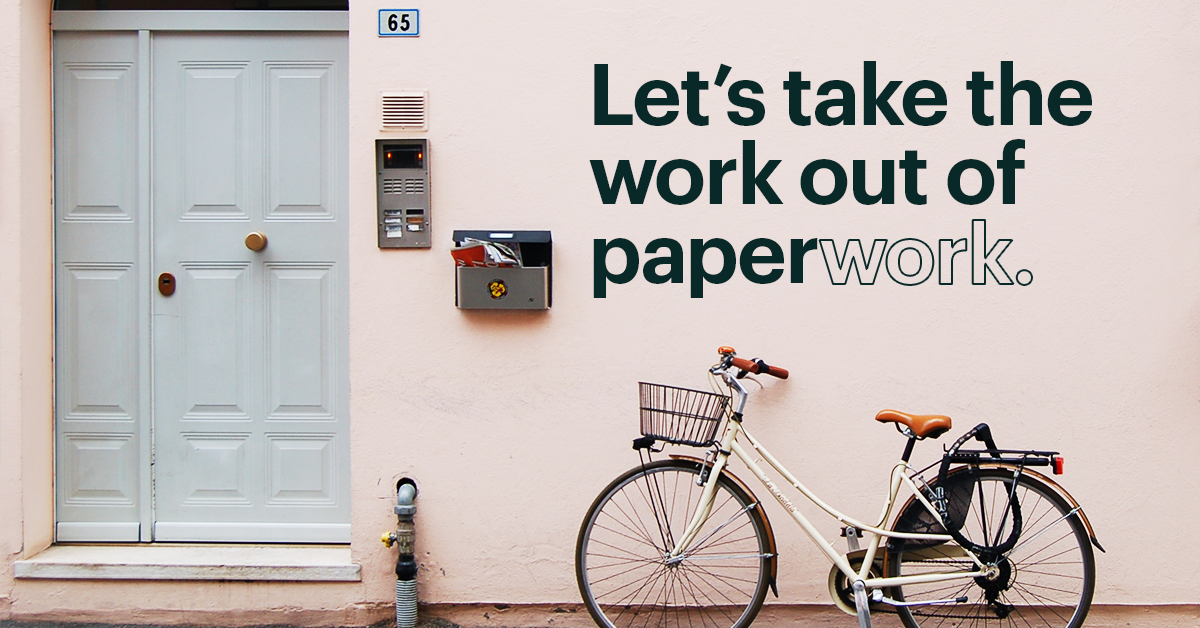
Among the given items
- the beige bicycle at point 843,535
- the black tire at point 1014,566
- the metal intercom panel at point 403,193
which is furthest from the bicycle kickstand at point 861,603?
the metal intercom panel at point 403,193

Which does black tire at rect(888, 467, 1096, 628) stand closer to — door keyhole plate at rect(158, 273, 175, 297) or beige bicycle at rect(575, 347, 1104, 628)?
beige bicycle at rect(575, 347, 1104, 628)

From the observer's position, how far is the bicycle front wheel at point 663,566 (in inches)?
155

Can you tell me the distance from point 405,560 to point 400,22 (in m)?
2.29

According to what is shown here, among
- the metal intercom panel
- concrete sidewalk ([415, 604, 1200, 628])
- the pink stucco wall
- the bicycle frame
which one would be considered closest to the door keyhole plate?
the pink stucco wall

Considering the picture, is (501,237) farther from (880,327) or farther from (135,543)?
(135,543)

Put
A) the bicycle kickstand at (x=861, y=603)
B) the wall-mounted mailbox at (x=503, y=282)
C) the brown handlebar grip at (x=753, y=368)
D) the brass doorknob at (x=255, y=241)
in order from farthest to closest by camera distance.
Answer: the brass doorknob at (x=255, y=241), the wall-mounted mailbox at (x=503, y=282), the brown handlebar grip at (x=753, y=368), the bicycle kickstand at (x=861, y=603)

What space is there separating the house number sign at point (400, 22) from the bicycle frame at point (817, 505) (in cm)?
195

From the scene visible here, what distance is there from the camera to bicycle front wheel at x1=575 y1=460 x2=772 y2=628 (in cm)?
395

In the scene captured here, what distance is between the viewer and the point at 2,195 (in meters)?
4.02

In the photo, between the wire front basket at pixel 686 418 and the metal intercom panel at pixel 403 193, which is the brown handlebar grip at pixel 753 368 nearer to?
the wire front basket at pixel 686 418

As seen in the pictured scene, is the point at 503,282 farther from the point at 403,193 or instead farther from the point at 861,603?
the point at 861,603

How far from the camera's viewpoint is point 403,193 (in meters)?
3.96

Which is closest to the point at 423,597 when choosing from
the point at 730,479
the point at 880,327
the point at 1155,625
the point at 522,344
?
the point at 522,344

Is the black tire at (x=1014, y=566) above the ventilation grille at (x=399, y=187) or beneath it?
beneath
